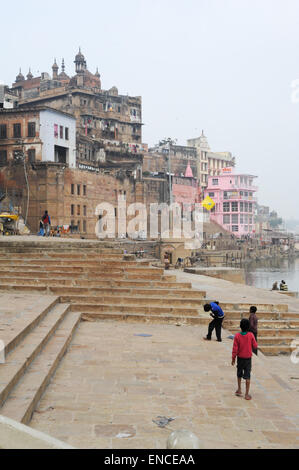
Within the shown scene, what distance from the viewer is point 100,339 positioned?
9.17m

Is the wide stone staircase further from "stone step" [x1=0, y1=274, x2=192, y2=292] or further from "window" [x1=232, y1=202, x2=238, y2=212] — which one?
"window" [x1=232, y1=202, x2=238, y2=212]

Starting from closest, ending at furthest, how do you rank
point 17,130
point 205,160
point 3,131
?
point 17,130
point 3,131
point 205,160

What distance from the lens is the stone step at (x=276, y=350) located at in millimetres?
10531

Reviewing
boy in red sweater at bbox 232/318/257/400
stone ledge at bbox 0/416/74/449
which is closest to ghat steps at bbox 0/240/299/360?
boy in red sweater at bbox 232/318/257/400

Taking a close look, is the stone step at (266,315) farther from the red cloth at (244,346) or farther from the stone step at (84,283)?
the red cloth at (244,346)

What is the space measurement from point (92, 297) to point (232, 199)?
6336cm

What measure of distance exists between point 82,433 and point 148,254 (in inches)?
1503

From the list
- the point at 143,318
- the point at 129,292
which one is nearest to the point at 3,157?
the point at 129,292

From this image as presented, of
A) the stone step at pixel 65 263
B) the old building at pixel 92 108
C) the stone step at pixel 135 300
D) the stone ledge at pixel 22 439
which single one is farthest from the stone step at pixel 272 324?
the old building at pixel 92 108

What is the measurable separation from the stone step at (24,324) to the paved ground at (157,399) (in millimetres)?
799

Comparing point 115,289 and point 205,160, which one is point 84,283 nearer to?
point 115,289

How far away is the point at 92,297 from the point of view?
11.7 metres

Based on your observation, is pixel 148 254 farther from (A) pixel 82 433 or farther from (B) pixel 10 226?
(A) pixel 82 433
